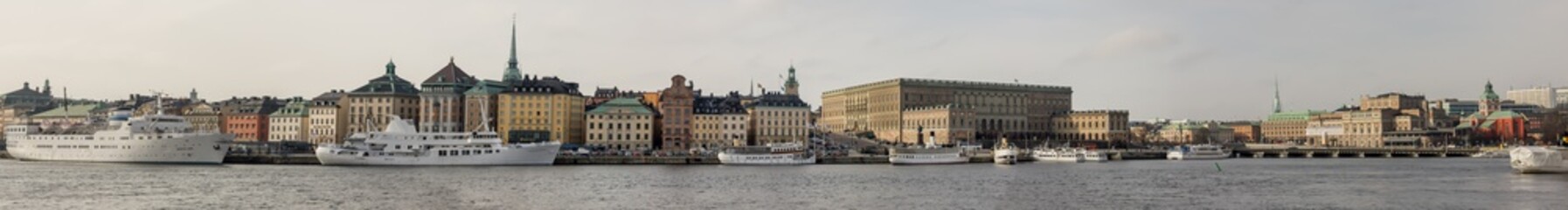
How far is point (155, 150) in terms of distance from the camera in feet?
387

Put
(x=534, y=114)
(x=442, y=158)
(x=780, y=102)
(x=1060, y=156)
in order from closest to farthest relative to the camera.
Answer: (x=442, y=158) < (x=1060, y=156) < (x=534, y=114) < (x=780, y=102)

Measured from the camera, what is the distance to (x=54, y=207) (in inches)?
2338

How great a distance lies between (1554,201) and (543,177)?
188ft

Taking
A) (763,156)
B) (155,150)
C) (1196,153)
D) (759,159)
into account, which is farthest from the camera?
(1196,153)

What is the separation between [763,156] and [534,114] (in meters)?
39.6

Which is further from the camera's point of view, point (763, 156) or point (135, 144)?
point (763, 156)

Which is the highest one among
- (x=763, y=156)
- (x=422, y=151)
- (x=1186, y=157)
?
(x=422, y=151)

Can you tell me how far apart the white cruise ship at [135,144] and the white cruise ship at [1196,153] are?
11057cm

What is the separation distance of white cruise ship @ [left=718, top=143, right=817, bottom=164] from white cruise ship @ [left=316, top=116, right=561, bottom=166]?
1774 centimetres

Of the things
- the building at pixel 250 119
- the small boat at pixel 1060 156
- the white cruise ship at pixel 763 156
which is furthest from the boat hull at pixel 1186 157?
the building at pixel 250 119

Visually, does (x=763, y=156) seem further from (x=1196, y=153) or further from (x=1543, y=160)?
(x=1196, y=153)

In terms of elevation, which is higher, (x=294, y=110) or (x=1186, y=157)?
(x=294, y=110)

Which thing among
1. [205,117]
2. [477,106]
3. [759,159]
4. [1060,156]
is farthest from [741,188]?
[205,117]

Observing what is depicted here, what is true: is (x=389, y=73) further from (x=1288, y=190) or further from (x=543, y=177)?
(x=1288, y=190)
